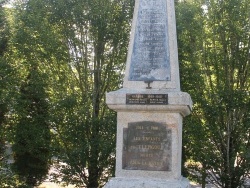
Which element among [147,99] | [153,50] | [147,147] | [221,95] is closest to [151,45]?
[153,50]

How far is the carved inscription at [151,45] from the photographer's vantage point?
7.48 m

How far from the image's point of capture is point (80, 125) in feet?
39.6

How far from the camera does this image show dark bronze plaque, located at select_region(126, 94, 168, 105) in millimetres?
7016

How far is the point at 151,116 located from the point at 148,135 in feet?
1.12

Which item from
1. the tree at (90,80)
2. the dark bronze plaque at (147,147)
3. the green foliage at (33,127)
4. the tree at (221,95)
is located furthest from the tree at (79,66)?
the dark bronze plaque at (147,147)

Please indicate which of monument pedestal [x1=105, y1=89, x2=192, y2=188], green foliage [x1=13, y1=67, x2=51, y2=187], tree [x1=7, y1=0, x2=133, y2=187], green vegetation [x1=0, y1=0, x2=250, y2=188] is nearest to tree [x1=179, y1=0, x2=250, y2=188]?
green vegetation [x1=0, y1=0, x2=250, y2=188]

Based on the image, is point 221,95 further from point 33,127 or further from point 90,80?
point 33,127

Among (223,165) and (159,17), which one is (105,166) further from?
(159,17)

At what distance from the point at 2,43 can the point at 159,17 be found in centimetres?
758

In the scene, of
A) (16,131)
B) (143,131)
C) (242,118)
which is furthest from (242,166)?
(16,131)

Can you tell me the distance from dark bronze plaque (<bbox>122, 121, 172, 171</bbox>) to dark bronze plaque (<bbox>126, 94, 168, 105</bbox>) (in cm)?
38

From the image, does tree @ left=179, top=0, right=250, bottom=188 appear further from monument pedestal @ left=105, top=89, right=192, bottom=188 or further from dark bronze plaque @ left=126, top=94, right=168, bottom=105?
dark bronze plaque @ left=126, top=94, right=168, bottom=105

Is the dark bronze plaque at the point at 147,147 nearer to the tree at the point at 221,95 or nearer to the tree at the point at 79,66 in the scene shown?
the tree at the point at 79,66

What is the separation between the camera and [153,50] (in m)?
7.61
